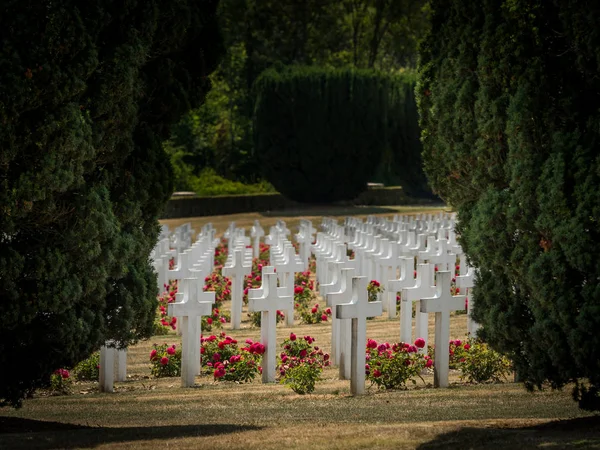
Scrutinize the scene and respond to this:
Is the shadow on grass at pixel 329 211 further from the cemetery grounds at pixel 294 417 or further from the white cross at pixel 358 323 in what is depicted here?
the white cross at pixel 358 323

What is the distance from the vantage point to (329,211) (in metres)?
38.4

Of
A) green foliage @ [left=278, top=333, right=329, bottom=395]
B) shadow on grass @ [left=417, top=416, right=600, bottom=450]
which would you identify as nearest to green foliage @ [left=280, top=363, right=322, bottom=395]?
green foliage @ [left=278, top=333, right=329, bottom=395]

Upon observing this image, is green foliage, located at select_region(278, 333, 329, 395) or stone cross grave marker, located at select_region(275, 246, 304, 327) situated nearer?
green foliage, located at select_region(278, 333, 329, 395)

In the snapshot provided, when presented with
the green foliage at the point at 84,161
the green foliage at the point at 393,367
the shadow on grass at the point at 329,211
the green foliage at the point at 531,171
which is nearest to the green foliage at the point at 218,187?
the shadow on grass at the point at 329,211

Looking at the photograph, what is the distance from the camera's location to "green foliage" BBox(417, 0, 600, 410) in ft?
21.5

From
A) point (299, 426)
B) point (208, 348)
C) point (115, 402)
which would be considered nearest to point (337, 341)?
point (208, 348)

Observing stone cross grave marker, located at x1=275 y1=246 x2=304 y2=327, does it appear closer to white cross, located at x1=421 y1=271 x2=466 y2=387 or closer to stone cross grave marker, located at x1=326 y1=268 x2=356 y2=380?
stone cross grave marker, located at x1=326 y1=268 x2=356 y2=380

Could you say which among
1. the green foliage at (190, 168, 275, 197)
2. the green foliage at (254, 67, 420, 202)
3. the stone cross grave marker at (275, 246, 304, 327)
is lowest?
the stone cross grave marker at (275, 246, 304, 327)

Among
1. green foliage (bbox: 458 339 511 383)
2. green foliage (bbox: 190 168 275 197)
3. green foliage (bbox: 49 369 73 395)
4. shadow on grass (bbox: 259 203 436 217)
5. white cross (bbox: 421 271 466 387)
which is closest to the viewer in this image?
white cross (bbox: 421 271 466 387)

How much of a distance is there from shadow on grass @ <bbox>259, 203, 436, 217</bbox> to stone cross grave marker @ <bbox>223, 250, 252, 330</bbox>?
2311 cm

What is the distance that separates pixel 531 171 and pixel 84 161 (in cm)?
277

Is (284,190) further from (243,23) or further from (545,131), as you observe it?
(545,131)

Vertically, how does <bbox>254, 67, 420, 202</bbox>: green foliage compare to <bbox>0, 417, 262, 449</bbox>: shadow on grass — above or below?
above

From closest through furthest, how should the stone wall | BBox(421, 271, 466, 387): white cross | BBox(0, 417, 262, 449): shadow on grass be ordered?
BBox(0, 417, 262, 449): shadow on grass → BBox(421, 271, 466, 387): white cross → the stone wall
